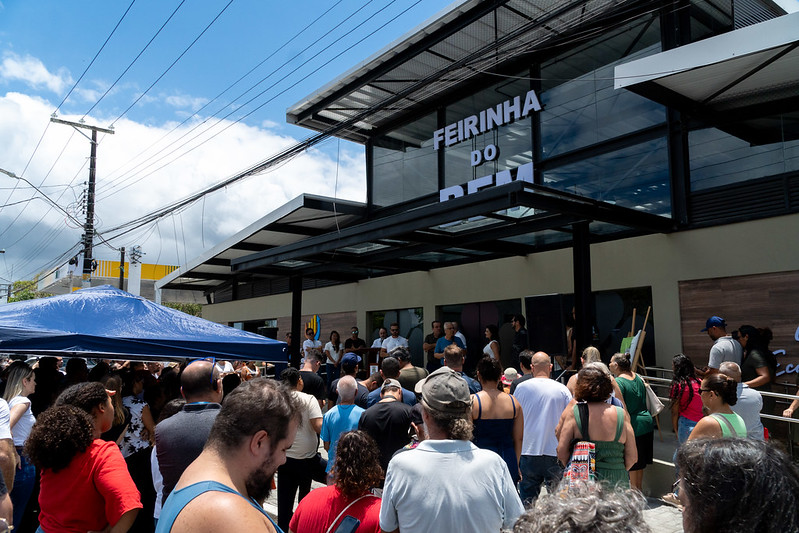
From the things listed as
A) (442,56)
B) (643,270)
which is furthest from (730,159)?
(442,56)

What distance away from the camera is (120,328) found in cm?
657

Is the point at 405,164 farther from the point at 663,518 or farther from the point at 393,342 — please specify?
the point at 663,518

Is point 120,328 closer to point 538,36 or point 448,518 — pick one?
point 448,518

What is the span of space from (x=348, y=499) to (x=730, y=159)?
976 cm

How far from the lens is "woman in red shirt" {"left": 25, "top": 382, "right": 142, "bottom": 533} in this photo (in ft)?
10.6

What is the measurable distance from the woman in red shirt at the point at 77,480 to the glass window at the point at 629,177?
10.2 m

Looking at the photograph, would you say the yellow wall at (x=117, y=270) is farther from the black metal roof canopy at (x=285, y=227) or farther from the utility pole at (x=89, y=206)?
the black metal roof canopy at (x=285, y=227)

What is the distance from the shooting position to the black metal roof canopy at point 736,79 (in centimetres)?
755

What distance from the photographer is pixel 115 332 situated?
643 centimetres

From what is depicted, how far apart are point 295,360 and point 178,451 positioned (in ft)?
42.4

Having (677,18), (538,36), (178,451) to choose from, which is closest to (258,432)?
Result: (178,451)

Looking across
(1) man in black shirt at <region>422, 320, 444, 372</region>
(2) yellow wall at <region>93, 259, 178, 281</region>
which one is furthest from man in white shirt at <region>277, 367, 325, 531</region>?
(2) yellow wall at <region>93, 259, 178, 281</region>

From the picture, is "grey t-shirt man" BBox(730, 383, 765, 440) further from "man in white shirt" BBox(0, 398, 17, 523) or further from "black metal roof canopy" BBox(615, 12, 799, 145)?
"man in white shirt" BBox(0, 398, 17, 523)

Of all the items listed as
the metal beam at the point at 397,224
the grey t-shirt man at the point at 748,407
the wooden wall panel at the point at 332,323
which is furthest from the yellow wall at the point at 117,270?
the grey t-shirt man at the point at 748,407
